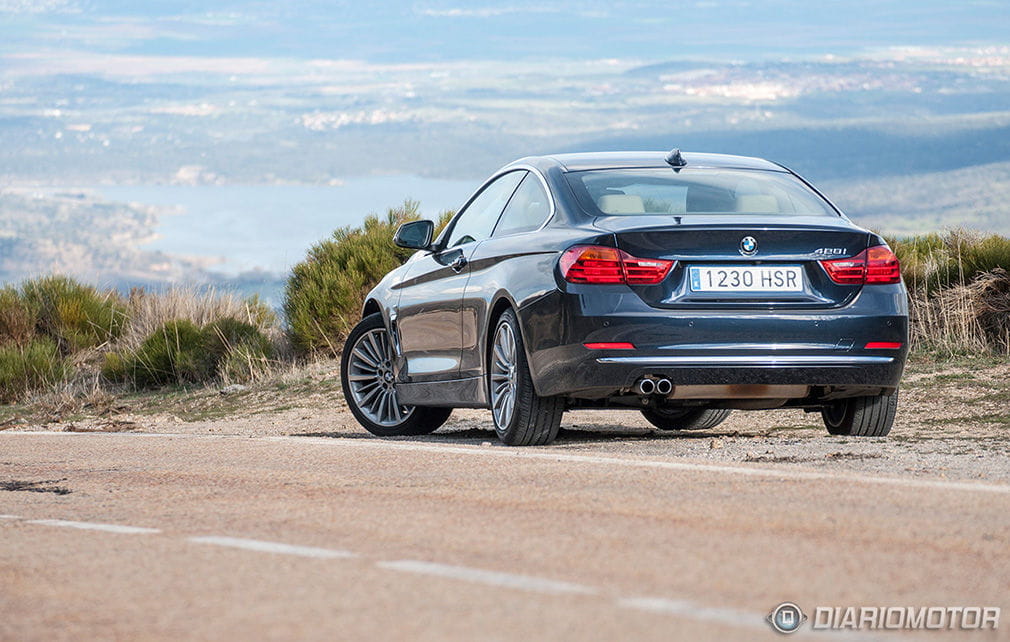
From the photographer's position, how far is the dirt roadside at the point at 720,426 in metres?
8.77

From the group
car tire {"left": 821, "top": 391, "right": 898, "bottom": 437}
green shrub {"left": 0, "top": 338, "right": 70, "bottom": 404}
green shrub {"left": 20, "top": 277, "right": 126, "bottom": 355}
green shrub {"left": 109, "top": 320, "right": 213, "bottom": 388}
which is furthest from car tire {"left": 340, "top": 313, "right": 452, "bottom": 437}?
green shrub {"left": 20, "top": 277, "right": 126, "bottom": 355}

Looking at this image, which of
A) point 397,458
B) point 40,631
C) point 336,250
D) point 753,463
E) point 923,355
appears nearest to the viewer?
point 40,631

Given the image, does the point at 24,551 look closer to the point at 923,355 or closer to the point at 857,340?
the point at 857,340

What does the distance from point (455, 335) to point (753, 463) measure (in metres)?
2.68

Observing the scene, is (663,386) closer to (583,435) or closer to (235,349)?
(583,435)

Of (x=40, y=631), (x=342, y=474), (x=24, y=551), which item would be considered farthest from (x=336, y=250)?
(x=40, y=631)

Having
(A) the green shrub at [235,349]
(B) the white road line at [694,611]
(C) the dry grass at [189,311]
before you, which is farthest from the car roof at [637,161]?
(C) the dry grass at [189,311]

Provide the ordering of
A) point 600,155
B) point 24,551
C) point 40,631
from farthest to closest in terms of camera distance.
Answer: point 600,155
point 24,551
point 40,631

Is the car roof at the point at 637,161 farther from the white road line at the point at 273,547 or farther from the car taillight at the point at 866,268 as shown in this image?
the white road line at the point at 273,547

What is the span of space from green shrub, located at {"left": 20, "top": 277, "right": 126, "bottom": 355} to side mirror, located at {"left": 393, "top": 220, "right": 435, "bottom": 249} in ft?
52.5

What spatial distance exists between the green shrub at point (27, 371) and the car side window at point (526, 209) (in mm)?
14118

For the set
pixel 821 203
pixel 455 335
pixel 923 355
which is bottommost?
pixel 923 355

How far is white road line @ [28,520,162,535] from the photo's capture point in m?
6.96

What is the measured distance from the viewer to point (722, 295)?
8.79m
